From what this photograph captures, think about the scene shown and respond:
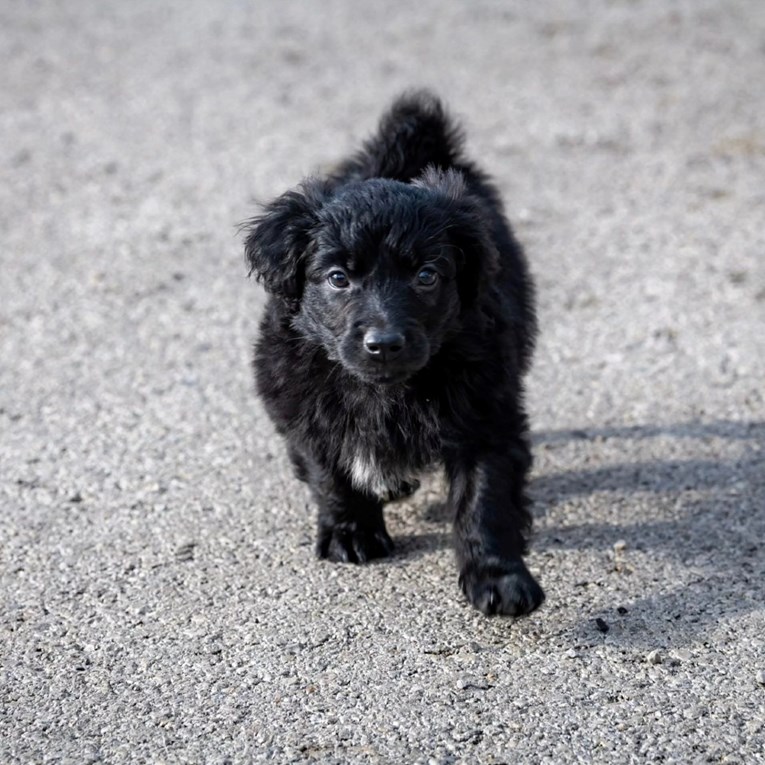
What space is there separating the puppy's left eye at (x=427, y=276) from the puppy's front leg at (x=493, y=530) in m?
0.56

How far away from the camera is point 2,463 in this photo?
4.95 meters

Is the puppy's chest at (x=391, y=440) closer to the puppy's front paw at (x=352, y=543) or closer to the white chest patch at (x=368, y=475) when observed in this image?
the white chest patch at (x=368, y=475)

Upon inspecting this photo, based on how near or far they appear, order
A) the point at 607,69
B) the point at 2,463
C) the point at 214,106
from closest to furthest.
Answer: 1. the point at 2,463
2. the point at 214,106
3. the point at 607,69

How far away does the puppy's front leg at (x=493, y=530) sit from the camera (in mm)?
3748

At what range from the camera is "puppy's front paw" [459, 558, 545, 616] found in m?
3.72

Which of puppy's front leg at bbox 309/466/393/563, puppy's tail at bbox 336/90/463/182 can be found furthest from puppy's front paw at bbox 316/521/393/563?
puppy's tail at bbox 336/90/463/182

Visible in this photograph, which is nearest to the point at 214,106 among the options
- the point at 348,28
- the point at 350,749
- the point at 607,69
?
the point at 348,28

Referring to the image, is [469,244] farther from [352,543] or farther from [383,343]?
[352,543]

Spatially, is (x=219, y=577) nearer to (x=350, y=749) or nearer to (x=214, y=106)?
(x=350, y=749)

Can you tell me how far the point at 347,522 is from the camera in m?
4.21

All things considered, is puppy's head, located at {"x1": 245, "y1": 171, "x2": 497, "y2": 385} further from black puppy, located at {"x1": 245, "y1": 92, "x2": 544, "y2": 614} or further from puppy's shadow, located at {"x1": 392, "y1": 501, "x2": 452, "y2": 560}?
puppy's shadow, located at {"x1": 392, "y1": 501, "x2": 452, "y2": 560}

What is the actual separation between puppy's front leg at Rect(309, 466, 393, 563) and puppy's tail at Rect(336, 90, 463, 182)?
1155 millimetres

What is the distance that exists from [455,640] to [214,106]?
22.6 feet

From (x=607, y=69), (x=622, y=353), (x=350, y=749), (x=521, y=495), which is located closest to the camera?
(x=350, y=749)
